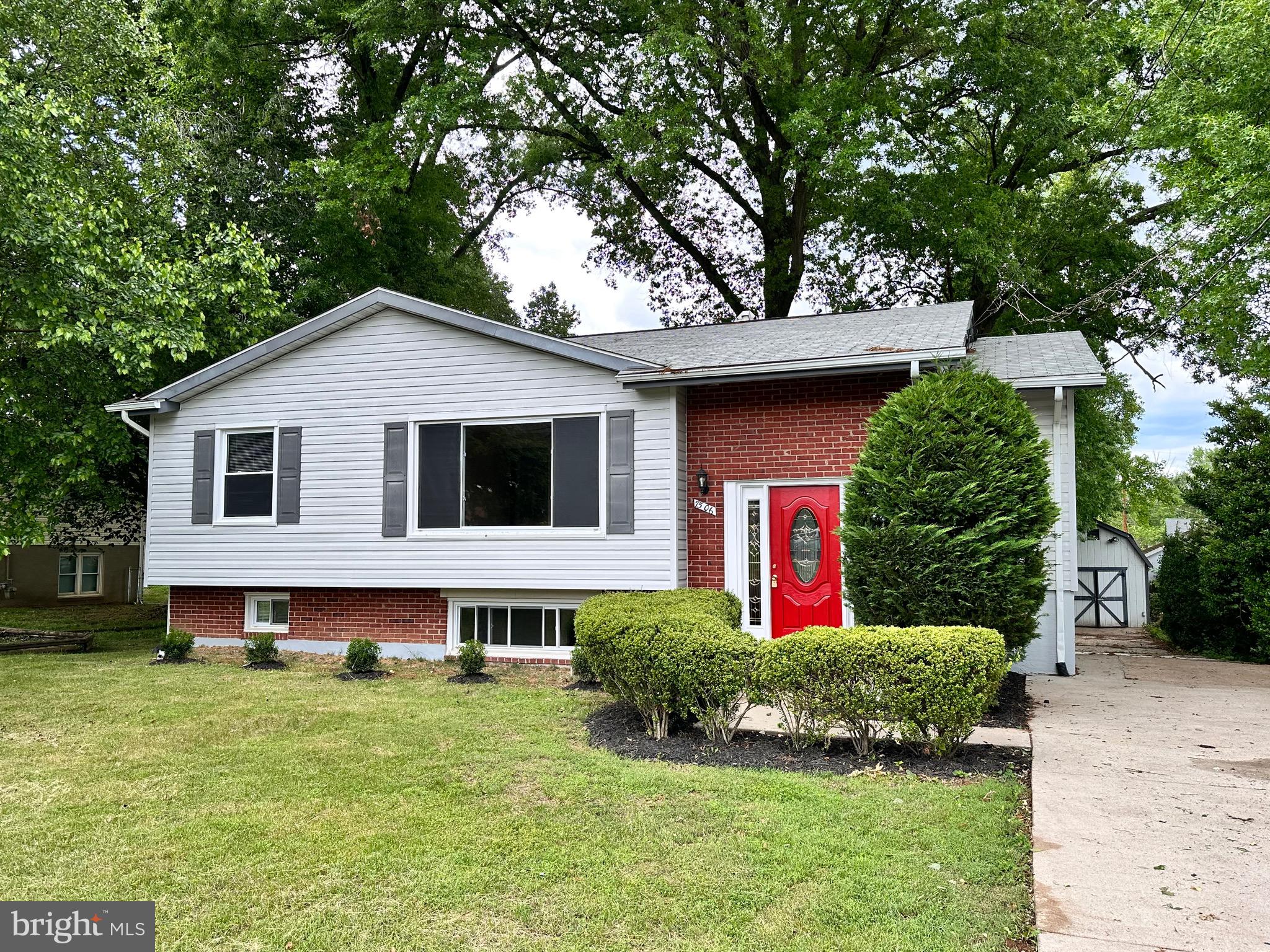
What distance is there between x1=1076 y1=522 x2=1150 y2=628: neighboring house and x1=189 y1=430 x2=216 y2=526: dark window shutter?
55.3 feet

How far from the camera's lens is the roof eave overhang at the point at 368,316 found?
987cm

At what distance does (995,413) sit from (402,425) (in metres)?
7.00

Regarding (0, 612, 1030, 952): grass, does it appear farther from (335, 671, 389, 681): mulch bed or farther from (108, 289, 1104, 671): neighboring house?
(108, 289, 1104, 671): neighboring house

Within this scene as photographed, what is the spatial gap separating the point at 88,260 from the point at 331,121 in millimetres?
10489

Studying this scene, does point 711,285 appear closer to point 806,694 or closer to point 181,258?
point 181,258

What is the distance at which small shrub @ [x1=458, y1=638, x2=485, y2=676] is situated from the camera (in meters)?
9.38

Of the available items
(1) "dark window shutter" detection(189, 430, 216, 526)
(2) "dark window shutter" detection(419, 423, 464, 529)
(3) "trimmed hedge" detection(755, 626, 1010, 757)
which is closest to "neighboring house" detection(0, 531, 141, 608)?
(1) "dark window shutter" detection(189, 430, 216, 526)

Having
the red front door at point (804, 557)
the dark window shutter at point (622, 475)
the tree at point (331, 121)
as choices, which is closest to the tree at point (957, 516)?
the red front door at point (804, 557)

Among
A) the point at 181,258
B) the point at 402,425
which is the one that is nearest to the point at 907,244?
the point at 402,425

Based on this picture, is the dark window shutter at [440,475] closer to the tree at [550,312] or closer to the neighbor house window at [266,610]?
the neighbor house window at [266,610]

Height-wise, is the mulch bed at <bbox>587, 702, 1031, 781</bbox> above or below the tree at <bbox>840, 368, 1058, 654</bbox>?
below

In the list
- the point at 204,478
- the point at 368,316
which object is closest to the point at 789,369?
the point at 368,316

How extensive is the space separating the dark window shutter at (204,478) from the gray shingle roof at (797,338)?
5427 millimetres

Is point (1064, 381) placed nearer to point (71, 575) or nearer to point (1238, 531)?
point (1238, 531)
